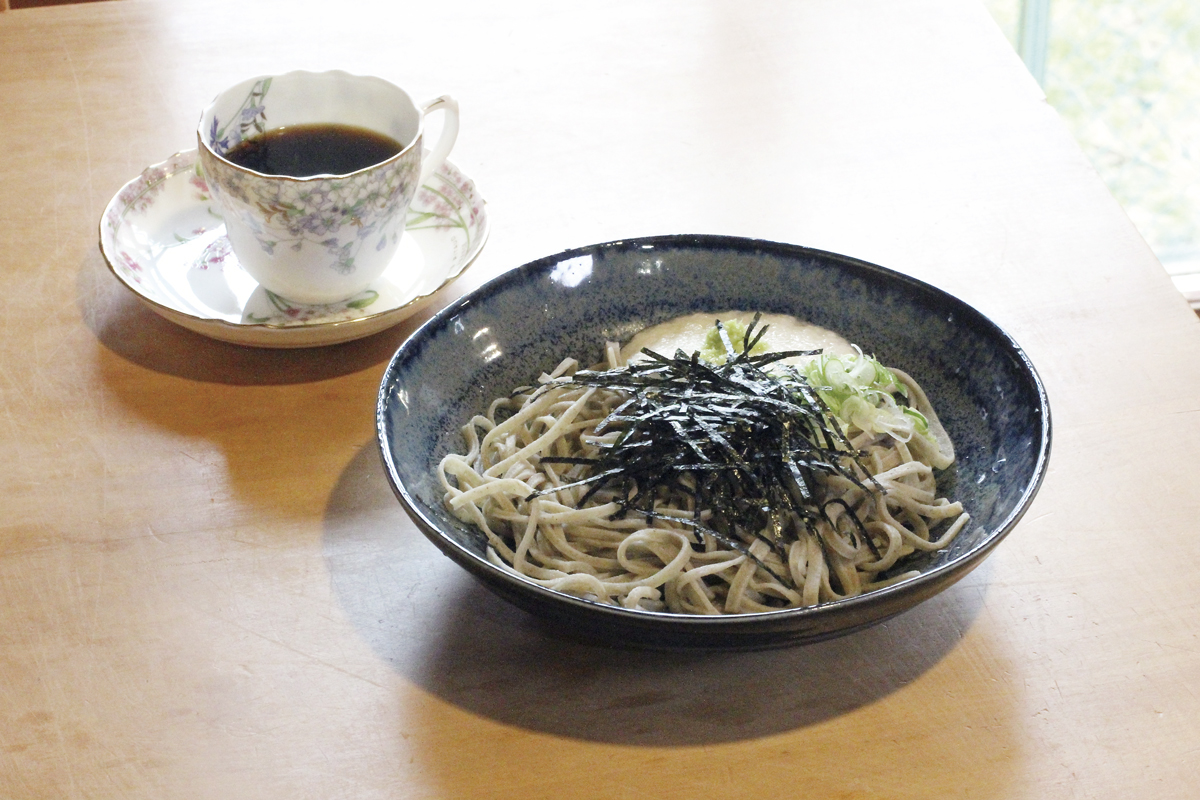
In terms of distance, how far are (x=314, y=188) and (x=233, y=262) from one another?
270 millimetres

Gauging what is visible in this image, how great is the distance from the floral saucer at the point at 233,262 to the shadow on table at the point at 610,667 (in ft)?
1.10

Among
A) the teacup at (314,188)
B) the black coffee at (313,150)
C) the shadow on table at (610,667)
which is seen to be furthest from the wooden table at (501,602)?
the black coffee at (313,150)

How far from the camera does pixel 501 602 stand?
103 centimetres

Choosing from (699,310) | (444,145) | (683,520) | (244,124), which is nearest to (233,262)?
(244,124)

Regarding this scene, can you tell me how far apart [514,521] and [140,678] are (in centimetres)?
35

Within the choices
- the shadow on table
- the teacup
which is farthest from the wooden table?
the teacup

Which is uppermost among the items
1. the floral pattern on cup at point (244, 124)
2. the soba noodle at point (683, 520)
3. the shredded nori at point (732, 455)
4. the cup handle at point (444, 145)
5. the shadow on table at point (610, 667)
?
the floral pattern on cup at point (244, 124)

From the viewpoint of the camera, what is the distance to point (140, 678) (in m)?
0.97

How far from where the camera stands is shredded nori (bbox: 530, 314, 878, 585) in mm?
991

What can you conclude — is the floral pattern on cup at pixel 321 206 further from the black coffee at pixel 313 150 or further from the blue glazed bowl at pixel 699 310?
the blue glazed bowl at pixel 699 310

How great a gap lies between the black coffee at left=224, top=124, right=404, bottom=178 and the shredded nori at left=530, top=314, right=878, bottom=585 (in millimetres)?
475

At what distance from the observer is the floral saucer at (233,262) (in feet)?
4.17

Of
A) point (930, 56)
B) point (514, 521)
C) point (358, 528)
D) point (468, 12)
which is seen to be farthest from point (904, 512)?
point (468, 12)

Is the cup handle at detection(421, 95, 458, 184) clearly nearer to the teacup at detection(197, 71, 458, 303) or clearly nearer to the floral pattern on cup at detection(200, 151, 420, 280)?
the teacup at detection(197, 71, 458, 303)
